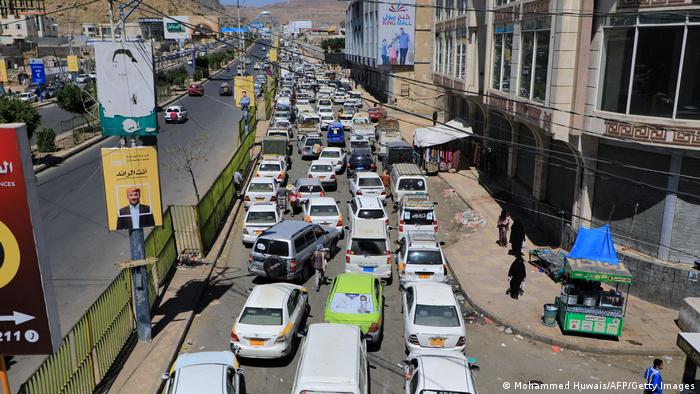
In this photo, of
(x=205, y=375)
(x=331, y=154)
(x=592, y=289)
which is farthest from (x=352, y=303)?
(x=331, y=154)

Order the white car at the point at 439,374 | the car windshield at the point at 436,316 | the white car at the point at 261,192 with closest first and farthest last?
the white car at the point at 439,374
the car windshield at the point at 436,316
the white car at the point at 261,192

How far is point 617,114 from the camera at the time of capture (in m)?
16.5

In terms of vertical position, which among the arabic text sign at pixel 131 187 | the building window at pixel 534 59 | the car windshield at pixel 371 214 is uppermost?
the building window at pixel 534 59

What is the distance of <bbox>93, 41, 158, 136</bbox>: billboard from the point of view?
43.2ft

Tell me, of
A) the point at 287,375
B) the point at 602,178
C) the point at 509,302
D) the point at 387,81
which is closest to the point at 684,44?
the point at 602,178

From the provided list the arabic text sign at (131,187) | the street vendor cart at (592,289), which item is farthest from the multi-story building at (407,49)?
the arabic text sign at (131,187)

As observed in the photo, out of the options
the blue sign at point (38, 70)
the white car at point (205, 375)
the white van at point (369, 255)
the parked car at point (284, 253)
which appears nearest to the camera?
Result: the white car at point (205, 375)

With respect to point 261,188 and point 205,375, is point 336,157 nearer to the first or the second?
point 261,188

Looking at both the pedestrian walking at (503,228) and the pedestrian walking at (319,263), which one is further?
the pedestrian walking at (503,228)

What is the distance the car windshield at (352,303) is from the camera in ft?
44.2

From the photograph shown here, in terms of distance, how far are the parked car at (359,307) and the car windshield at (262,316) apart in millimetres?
1235

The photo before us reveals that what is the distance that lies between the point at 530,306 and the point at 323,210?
8655 millimetres

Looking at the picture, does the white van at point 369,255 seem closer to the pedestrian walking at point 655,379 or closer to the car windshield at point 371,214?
the car windshield at point 371,214

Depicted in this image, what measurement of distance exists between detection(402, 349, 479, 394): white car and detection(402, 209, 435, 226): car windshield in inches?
399
